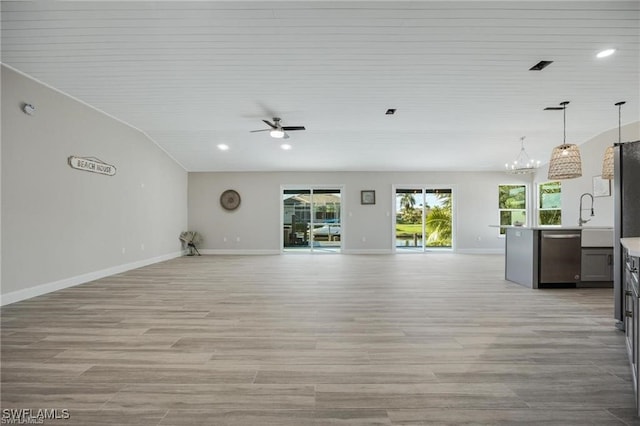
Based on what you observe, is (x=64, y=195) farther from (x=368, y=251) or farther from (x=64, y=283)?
(x=368, y=251)

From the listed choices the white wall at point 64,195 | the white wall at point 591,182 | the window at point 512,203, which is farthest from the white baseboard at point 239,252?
the white wall at point 591,182

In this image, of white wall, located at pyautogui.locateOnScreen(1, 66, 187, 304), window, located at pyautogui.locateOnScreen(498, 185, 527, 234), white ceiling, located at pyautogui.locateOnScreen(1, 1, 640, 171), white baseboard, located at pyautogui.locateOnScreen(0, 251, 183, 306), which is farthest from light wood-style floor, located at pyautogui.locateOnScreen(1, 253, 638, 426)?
window, located at pyautogui.locateOnScreen(498, 185, 527, 234)

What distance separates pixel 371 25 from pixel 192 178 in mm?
7700

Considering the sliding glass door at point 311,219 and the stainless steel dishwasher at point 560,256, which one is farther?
the sliding glass door at point 311,219

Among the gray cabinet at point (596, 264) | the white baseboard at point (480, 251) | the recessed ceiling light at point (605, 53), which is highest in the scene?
the recessed ceiling light at point (605, 53)

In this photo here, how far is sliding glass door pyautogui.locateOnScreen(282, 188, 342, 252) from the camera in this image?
9.42 meters

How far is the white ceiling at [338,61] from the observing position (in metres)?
2.90

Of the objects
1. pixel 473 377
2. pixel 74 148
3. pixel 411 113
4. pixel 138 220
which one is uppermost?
pixel 411 113

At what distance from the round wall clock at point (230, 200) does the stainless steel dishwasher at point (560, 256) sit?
24.7ft

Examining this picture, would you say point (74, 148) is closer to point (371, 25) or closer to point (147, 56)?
point (147, 56)

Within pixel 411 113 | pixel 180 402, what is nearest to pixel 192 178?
pixel 411 113

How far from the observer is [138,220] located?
21.5 ft

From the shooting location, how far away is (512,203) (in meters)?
9.30

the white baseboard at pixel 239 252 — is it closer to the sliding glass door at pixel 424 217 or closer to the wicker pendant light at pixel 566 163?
the sliding glass door at pixel 424 217
